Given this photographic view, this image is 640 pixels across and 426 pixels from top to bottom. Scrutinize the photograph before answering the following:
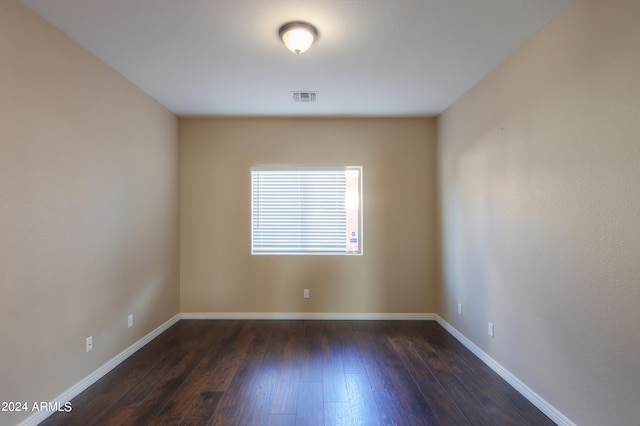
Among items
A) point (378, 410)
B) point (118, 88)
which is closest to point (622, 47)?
point (378, 410)

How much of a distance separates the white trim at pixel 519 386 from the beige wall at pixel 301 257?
94 cm

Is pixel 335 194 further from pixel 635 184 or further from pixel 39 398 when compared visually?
pixel 39 398

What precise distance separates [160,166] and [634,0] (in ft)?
13.2

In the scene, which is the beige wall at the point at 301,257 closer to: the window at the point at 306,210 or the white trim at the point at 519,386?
the window at the point at 306,210

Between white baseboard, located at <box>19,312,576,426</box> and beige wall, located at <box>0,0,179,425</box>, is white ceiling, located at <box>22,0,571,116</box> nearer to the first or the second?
beige wall, located at <box>0,0,179,425</box>

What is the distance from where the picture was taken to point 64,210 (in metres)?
2.17

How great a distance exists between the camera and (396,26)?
82.0 inches

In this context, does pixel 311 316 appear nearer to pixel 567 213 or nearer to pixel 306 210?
pixel 306 210

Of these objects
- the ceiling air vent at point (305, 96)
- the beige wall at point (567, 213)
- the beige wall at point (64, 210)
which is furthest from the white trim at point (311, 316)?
the ceiling air vent at point (305, 96)

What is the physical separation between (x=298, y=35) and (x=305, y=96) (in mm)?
1200

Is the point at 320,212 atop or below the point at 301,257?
atop

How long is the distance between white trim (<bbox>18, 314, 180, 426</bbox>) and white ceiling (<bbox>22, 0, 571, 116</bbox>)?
259 cm

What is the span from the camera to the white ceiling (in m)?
1.90

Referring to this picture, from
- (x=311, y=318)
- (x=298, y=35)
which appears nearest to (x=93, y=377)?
(x=311, y=318)
